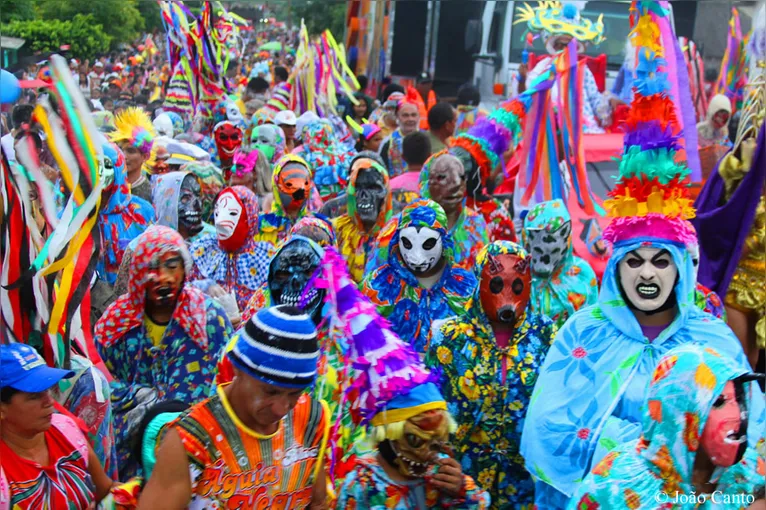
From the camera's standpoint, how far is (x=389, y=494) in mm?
3402

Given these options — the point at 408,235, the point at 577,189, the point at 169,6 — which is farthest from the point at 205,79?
the point at 408,235

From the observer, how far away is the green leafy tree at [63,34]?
8141mm

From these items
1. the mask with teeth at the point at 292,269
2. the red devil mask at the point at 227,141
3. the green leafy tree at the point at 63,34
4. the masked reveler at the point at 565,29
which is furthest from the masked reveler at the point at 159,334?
the masked reveler at the point at 565,29

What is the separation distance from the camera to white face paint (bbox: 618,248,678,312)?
467 cm

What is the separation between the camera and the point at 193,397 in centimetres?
487

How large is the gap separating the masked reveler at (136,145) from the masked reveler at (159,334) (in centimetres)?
350

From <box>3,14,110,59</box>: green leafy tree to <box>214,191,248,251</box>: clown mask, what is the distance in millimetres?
1515

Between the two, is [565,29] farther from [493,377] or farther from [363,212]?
[493,377]

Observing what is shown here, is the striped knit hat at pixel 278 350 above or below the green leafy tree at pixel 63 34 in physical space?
below

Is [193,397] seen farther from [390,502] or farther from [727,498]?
[727,498]

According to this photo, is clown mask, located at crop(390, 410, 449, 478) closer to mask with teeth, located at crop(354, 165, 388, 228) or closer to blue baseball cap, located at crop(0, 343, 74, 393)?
blue baseball cap, located at crop(0, 343, 74, 393)

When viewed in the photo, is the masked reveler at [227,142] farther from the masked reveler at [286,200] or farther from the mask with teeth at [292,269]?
the mask with teeth at [292,269]

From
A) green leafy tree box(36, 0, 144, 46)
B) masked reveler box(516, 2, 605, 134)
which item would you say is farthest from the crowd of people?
masked reveler box(516, 2, 605, 134)

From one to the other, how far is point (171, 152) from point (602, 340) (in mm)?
6485
